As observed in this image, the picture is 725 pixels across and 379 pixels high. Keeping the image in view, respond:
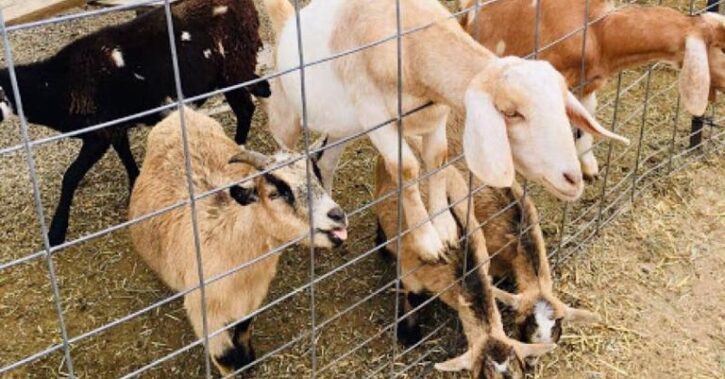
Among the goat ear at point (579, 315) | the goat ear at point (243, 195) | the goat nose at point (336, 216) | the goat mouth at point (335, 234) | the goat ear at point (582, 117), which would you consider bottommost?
the goat ear at point (579, 315)

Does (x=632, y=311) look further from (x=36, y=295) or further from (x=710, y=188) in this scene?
(x=36, y=295)

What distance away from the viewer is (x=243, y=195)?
9.05 feet

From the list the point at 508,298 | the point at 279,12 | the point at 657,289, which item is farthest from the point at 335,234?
the point at 657,289

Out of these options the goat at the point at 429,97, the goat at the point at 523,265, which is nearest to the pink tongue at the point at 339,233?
the goat at the point at 429,97

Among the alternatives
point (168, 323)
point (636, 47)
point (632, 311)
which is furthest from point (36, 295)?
point (636, 47)

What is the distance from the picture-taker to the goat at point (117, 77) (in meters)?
4.21

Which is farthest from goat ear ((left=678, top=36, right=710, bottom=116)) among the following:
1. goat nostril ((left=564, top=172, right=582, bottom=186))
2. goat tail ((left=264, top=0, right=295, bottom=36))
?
goat tail ((left=264, top=0, right=295, bottom=36))

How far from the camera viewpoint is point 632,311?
144 inches

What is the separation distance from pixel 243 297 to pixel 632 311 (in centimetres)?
187

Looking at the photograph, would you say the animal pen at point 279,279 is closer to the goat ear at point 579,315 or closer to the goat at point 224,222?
the goat at point 224,222

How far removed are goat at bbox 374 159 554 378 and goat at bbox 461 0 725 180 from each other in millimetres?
799

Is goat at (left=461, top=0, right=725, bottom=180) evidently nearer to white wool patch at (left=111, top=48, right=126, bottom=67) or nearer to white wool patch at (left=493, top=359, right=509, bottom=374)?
white wool patch at (left=493, top=359, right=509, bottom=374)

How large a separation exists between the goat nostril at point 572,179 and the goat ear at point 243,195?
1145 mm

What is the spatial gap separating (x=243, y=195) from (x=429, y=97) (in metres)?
0.75
